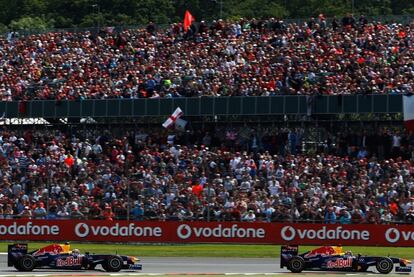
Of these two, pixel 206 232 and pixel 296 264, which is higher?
pixel 296 264

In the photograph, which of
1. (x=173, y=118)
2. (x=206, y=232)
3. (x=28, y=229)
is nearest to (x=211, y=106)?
(x=173, y=118)

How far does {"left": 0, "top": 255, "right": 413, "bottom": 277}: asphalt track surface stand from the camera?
28.7 meters

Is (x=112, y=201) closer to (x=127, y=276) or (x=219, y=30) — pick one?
(x=219, y=30)

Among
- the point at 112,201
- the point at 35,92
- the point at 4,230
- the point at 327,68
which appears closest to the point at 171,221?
the point at 112,201

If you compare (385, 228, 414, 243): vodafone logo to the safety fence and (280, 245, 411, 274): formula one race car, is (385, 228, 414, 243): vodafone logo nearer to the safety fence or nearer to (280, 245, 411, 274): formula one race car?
the safety fence

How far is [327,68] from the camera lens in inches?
1804

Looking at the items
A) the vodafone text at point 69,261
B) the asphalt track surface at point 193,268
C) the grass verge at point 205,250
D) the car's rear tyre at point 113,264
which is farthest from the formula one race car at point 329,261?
the grass verge at point 205,250

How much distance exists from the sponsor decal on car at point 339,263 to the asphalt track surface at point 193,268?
282 mm

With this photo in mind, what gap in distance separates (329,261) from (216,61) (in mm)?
20449

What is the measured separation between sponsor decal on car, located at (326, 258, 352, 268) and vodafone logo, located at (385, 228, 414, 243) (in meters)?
10.3

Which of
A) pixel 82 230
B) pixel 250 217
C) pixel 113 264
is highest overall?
pixel 113 264

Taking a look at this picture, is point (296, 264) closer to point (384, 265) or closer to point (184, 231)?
point (384, 265)

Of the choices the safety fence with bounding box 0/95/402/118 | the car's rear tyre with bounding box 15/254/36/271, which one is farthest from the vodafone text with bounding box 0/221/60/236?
the car's rear tyre with bounding box 15/254/36/271

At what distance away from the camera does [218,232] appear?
135 ft
